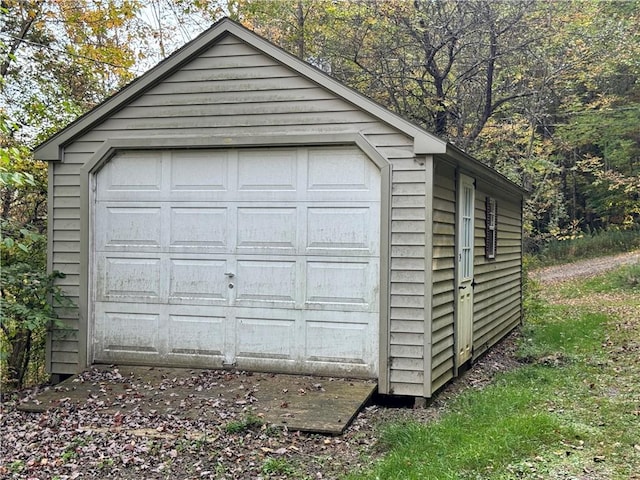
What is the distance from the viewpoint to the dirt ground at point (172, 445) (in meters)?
4.44

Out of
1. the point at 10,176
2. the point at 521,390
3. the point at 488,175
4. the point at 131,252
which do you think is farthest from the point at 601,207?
the point at 10,176

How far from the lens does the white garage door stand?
21.8ft

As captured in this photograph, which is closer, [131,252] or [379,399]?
[379,399]

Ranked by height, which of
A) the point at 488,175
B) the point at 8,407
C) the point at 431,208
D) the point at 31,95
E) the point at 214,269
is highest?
the point at 31,95

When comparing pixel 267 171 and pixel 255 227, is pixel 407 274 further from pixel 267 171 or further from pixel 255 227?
pixel 267 171

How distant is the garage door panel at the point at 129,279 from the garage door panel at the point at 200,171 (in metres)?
0.91

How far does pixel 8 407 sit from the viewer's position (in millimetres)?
6176

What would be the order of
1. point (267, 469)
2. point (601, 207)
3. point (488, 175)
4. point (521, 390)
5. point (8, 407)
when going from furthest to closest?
point (601, 207) < point (488, 175) < point (521, 390) < point (8, 407) < point (267, 469)

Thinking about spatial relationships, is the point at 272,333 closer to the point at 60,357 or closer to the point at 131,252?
the point at 131,252

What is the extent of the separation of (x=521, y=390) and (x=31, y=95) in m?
9.01

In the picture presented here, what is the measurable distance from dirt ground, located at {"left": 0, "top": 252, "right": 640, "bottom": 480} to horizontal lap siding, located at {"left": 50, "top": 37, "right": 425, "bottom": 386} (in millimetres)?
1038

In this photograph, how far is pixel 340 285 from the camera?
6.67 metres

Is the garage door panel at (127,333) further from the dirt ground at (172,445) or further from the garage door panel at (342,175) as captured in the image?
the garage door panel at (342,175)

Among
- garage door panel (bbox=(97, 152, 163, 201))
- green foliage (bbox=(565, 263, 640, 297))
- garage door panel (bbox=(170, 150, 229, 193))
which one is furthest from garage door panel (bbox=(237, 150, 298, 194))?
green foliage (bbox=(565, 263, 640, 297))
